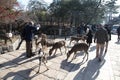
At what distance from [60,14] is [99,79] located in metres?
20.9

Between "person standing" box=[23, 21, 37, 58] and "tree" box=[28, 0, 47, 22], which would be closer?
"person standing" box=[23, 21, 37, 58]

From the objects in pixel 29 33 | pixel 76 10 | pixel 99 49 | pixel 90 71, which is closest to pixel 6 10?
pixel 29 33

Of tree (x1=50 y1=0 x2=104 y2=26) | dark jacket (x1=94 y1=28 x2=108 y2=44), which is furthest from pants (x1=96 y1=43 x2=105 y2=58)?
tree (x1=50 y1=0 x2=104 y2=26)

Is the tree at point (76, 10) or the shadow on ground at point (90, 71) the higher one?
the tree at point (76, 10)

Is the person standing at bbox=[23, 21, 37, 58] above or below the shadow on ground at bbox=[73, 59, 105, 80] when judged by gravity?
above

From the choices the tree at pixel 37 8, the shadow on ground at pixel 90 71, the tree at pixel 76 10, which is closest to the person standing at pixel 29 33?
the shadow on ground at pixel 90 71

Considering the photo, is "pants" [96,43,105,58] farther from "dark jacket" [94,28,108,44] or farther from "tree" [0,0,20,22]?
"tree" [0,0,20,22]

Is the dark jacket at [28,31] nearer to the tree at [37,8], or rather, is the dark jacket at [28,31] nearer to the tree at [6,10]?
the tree at [6,10]

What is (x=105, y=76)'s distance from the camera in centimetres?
773

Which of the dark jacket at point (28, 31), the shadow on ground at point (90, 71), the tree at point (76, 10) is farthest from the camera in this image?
the tree at point (76, 10)

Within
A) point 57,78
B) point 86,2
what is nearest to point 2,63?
point 57,78

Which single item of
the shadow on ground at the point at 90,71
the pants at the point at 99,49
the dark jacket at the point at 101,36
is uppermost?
Result: the dark jacket at the point at 101,36

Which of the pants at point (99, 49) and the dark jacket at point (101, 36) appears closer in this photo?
the dark jacket at point (101, 36)

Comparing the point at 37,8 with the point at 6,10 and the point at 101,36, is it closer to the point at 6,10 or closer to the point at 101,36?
the point at 6,10
